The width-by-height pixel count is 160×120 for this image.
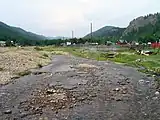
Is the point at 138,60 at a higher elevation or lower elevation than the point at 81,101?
lower

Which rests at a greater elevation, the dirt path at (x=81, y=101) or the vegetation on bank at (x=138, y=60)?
the dirt path at (x=81, y=101)

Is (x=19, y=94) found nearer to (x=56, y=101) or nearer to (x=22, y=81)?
(x=56, y=101)

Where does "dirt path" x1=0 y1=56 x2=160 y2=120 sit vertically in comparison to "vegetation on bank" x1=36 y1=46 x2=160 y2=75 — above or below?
above

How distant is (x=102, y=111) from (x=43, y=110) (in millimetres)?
3448

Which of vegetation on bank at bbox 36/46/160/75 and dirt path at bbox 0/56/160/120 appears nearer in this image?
dirt path at bbox 0/56/160/120

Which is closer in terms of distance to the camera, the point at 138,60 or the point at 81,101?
the point at 81,101

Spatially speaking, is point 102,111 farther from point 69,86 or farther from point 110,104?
point 69,86

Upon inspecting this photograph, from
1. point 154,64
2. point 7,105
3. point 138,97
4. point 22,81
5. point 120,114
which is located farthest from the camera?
point 154,64

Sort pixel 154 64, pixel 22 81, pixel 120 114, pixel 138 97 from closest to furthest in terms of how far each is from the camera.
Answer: pixel 120 114, pixel 138 97, pixel 22 81, pixel 154 64

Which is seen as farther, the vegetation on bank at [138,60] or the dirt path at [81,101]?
the vegetation on bank at [138,60]

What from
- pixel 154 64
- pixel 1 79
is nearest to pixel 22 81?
pixel 1 79

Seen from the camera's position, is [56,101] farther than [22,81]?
No

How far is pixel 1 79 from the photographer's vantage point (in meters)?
31.0

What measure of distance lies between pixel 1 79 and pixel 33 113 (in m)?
14.7
